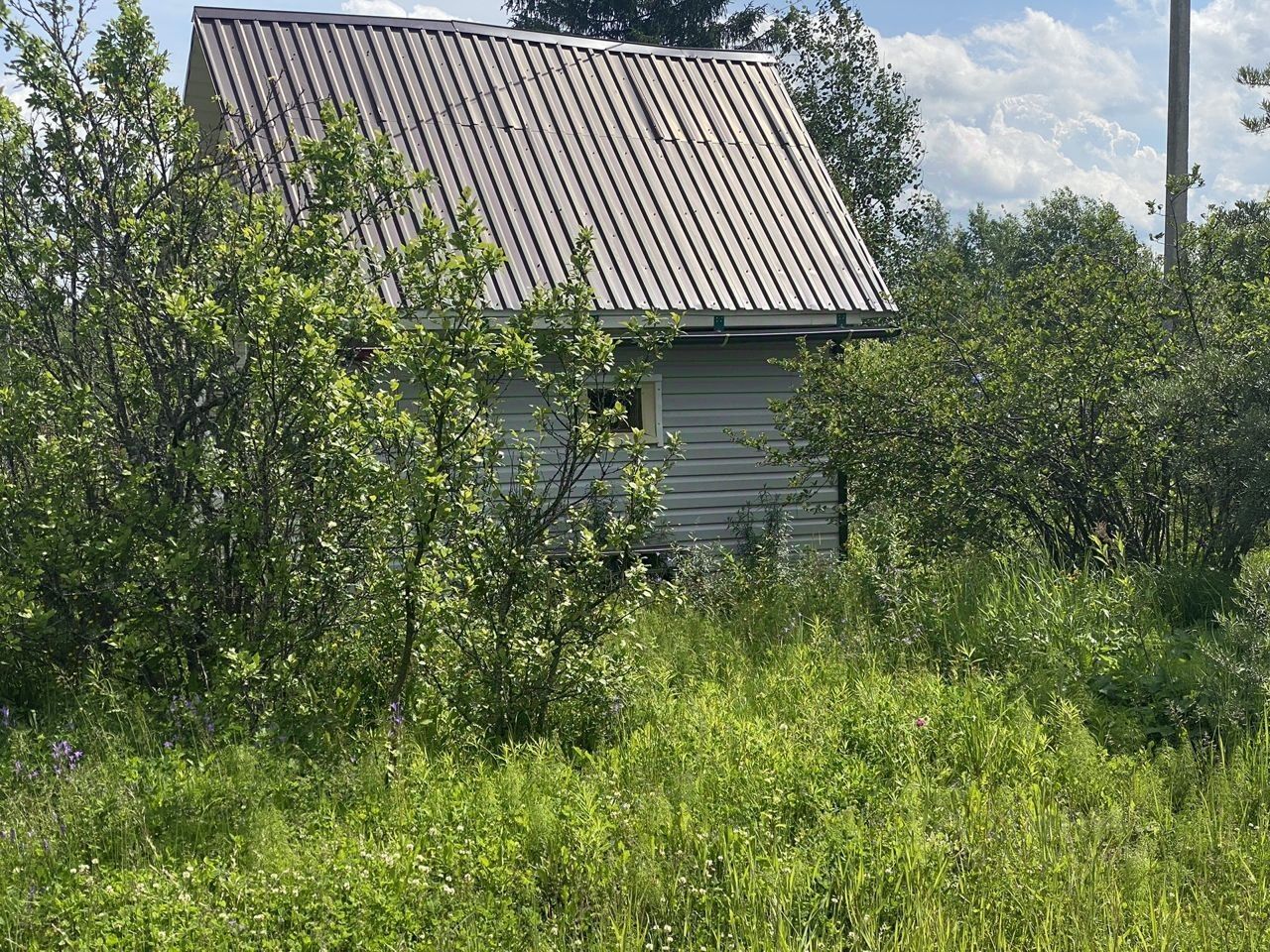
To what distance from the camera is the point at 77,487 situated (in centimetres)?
621

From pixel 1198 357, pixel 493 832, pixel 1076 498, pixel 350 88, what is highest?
pixel 350 88

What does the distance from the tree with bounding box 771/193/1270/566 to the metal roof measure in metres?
1.94

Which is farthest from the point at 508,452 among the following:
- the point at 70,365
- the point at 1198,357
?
the point at 1198,357

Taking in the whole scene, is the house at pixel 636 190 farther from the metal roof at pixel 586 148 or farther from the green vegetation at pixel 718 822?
the green vegetation at pixel 718 822

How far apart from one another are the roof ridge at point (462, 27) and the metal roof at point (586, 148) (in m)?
0.02

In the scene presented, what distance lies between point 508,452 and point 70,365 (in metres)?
4.38

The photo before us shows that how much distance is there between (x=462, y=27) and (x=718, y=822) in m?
11.5

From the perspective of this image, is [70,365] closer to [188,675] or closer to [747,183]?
[188,675]

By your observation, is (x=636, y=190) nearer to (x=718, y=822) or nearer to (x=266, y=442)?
(x=266, y=442)

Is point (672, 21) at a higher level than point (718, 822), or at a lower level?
higher

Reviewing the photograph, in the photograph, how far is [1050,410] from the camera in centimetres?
891

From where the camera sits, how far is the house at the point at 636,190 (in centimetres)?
1136

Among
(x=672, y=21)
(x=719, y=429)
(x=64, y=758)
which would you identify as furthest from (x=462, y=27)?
(x=672, y=21)

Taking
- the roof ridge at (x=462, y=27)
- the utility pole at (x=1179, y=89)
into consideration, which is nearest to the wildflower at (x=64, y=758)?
the roof ridge at (x=462, y=27)
